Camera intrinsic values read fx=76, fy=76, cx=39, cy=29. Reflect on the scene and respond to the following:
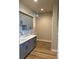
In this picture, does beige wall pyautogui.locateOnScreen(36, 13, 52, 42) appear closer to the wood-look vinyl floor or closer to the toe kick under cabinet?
the wood-look vinyl floor

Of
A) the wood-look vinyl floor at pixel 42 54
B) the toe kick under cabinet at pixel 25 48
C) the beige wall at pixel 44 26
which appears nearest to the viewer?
the toe kick under cabinet at pixel 25 48

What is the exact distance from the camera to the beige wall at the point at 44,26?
244 inches

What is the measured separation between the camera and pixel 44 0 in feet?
10.2

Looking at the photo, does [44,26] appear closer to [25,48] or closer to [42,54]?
[42,54]

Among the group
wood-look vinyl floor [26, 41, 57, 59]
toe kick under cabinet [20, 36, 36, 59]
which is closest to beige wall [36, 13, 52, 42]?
wood-look vinyl floor [26, 41, 57, 59]

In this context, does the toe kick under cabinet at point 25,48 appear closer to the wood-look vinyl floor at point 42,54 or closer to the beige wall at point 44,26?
the wood-look vinyl floor at point 42,54

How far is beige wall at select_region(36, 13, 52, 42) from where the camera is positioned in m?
6.19

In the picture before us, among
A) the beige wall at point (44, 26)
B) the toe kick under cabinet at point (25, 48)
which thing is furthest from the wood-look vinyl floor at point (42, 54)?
the beige wall at point (44, 26)

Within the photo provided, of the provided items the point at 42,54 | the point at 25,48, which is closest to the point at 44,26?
the point at 42,54

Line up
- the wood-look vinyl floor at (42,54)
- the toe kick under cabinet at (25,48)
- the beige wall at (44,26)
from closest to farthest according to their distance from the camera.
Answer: the toe kick under cabinet at (25,48) → the wood-look vinyl floor at (42,54) → the beige wall at (44,26)
